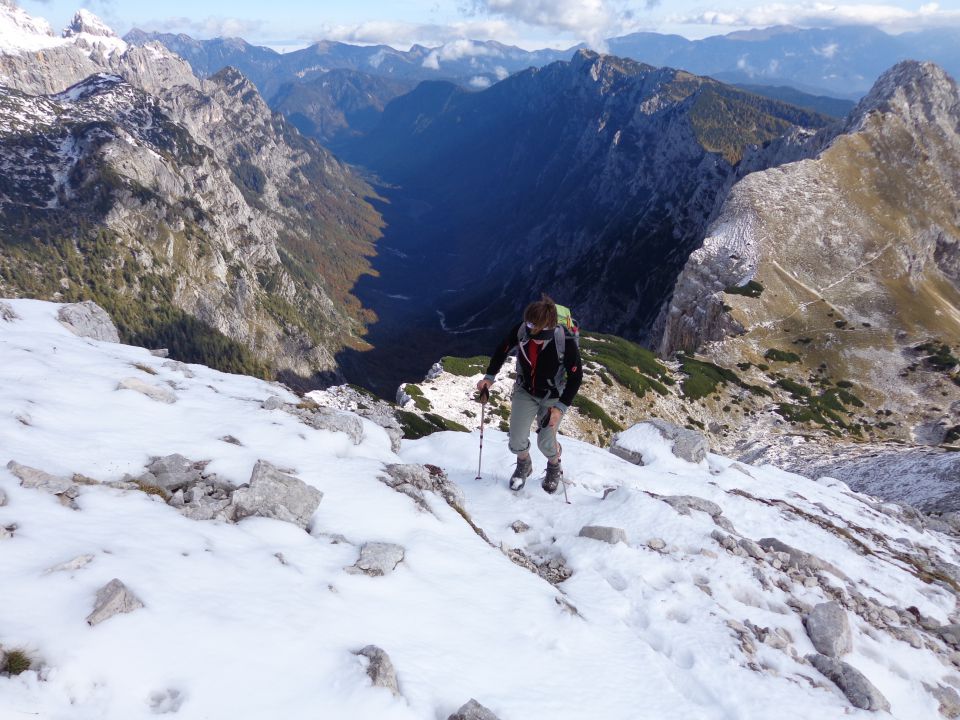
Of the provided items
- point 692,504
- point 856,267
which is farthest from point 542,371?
point 856,267

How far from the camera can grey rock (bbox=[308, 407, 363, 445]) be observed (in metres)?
14.8

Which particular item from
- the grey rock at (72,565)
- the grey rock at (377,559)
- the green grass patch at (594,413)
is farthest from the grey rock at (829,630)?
the green grass patch at (594,413)

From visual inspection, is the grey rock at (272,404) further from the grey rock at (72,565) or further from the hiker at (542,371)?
the grey rock at (72,565)

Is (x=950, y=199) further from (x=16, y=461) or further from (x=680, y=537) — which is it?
(x=16, y=461)

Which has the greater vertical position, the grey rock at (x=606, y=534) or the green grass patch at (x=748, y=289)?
the grey rock at (x=606, y=534)

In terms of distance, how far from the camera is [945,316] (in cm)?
8500

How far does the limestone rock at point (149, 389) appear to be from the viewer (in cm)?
1373

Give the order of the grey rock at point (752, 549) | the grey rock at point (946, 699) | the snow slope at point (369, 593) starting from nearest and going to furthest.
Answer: the snow slope at point (369, 593) → the grey rock at point (946, 699) → the grey rock at point (752, 549)

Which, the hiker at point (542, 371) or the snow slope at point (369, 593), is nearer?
the snow slope at point (369, 593)

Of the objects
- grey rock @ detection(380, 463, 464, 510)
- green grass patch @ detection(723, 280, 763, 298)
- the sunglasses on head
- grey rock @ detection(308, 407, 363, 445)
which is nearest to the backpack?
the sunglasses on head

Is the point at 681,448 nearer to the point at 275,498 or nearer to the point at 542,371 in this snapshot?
the point at 542,371

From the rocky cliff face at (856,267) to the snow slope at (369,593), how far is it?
198ft

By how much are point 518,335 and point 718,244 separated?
82195 mm

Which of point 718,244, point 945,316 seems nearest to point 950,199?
point 945,316
